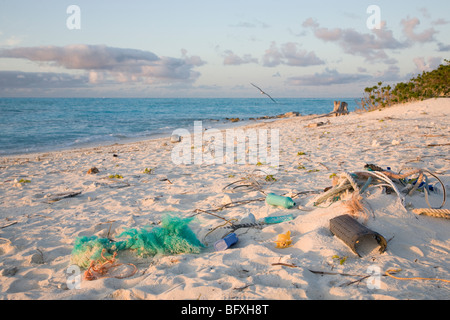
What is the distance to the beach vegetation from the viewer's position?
14.5 m

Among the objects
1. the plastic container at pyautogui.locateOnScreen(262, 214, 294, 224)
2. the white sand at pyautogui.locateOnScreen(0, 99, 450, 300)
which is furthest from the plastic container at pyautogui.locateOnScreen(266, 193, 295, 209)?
the plastic container at pyautogui.locateOnScreen(262, 214, 294, 224)

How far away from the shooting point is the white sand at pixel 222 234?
2.01 metres

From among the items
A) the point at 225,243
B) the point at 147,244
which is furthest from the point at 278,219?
the point at 147,244

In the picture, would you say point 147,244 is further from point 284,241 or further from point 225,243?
point 284,241

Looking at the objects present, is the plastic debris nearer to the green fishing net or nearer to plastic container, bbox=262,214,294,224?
plastic container, bbox=262,214,294,224

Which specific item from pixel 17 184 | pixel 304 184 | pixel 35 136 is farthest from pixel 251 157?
pixel 35 136

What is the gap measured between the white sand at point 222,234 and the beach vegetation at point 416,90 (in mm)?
9886

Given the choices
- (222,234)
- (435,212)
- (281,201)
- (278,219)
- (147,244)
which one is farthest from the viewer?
(281,201)

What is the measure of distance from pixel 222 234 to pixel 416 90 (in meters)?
16.5

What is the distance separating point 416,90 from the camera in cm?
1502

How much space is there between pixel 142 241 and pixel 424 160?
5.46 metres

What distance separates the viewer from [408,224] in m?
2.60

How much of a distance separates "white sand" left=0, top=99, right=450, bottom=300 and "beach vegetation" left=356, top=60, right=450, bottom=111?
9886 millimetres

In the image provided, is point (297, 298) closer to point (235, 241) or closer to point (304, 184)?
point (235, 241)
